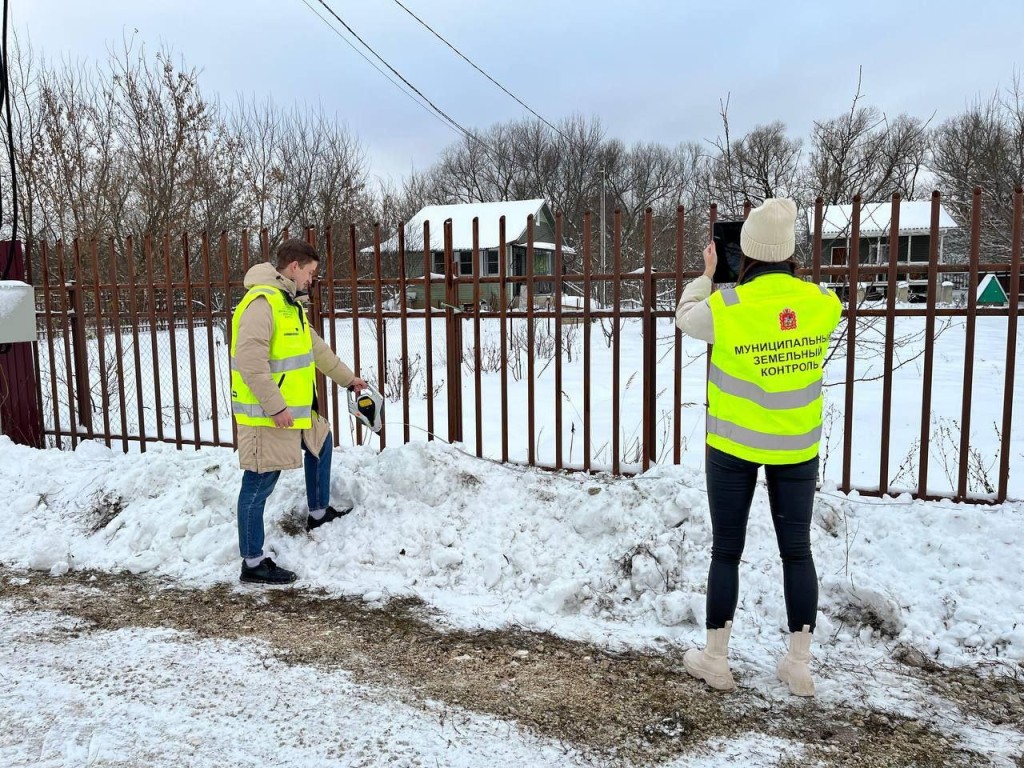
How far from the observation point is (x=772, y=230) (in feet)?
8.91

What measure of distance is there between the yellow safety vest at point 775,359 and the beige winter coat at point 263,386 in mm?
2318

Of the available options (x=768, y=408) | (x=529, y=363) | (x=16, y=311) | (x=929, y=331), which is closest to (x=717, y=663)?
(x=768, y=408)

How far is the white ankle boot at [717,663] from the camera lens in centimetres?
291

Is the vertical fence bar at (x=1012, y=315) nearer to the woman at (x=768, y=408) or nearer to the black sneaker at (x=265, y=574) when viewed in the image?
the woman at (x=768, y=408)

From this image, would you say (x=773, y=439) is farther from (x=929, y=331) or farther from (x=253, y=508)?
(x=253, y=508)

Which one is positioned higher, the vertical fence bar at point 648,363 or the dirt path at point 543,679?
the vertical fence bar at point 648,363

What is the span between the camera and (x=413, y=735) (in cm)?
259

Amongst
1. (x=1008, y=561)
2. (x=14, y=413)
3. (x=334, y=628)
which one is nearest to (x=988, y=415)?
(x=1008, y=561)

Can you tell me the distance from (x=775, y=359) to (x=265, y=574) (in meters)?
2.95

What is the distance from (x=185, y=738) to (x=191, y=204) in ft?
45.0

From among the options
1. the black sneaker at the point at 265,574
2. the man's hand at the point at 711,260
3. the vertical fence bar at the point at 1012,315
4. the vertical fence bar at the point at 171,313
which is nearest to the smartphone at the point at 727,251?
the man's hand at the point at 711,260

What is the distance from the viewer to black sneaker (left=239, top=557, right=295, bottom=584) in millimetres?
4039

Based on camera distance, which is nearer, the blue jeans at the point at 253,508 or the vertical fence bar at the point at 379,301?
the blue jeans at the point at 253,508

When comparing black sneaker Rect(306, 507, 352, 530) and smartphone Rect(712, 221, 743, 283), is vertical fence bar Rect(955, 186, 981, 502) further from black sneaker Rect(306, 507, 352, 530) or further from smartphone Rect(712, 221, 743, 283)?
black sneaker Rect(306, 507, 352, 530)
